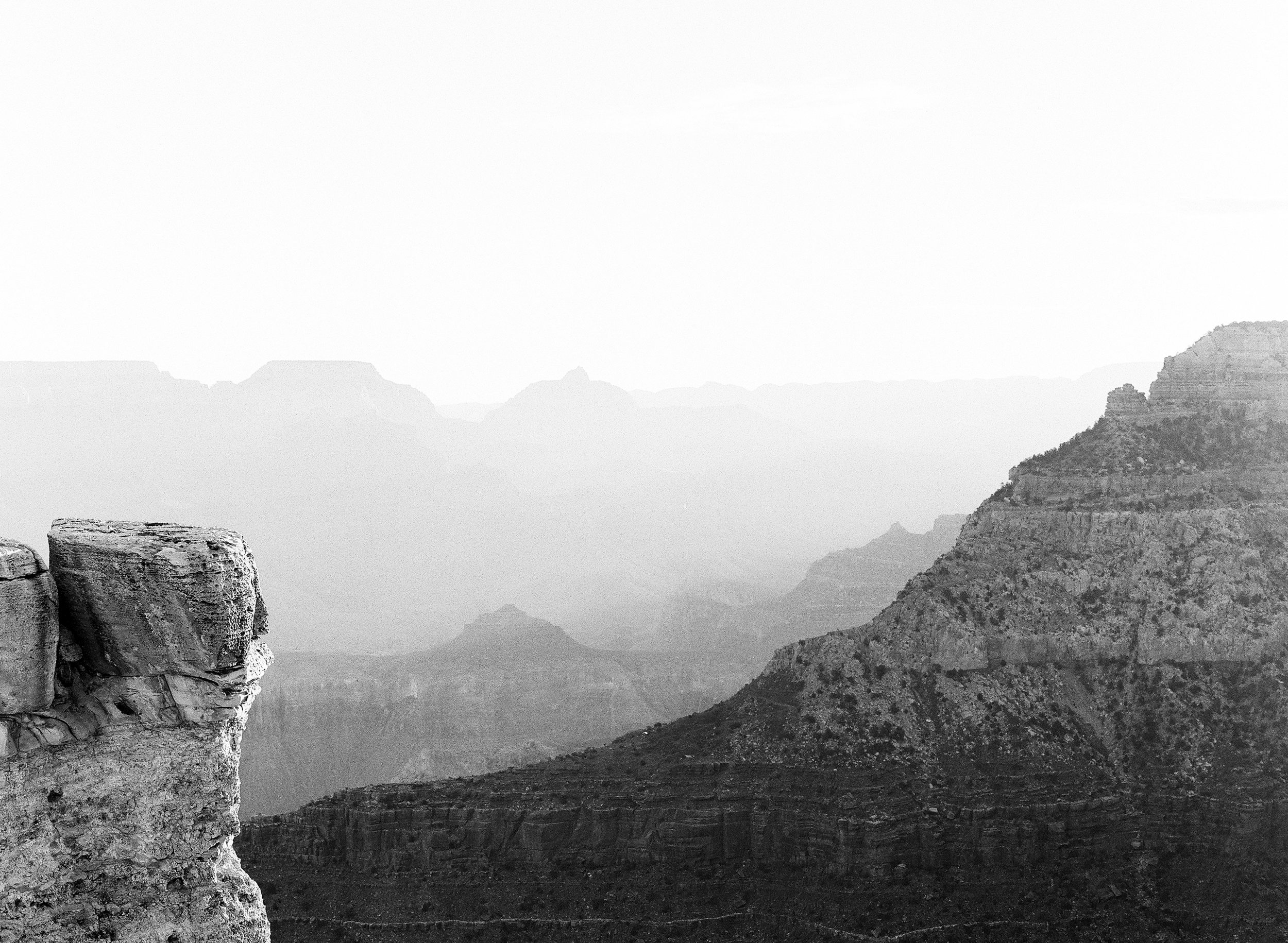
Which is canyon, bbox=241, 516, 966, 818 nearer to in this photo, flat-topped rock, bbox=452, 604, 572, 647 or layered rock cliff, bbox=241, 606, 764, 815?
layered rock cliff, bbox=241, 606, 764, 815

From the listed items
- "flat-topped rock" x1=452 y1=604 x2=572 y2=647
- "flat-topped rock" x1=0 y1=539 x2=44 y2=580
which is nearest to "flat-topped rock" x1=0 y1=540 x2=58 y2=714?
"flat-topped rock" x1=0 y1=539 x2=44 y2=580

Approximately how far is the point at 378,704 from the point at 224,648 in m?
127

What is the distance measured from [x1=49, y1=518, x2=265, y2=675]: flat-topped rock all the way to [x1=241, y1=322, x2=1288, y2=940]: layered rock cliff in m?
44.7

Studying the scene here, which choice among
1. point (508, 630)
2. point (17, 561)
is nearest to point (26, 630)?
point (17, 561)

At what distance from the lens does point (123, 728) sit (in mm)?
16500

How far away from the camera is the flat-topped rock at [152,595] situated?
16.0 m

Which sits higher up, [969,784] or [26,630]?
[26,630]

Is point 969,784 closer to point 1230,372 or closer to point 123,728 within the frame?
point 1230,372

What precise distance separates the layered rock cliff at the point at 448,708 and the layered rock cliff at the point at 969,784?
58102 millimetres

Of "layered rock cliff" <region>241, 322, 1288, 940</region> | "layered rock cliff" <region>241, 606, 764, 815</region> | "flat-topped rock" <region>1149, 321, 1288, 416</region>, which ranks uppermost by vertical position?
"flat-topped rock" <region>1149, 321, 1288, 416</region>

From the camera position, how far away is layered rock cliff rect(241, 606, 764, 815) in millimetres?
130500

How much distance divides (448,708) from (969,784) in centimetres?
7928

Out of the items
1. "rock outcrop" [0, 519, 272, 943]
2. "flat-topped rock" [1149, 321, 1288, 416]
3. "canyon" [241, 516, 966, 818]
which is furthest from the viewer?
"canyon" [241, 516, 966, 818]

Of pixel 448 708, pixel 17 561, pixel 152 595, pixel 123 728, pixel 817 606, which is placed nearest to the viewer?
pixel 17 561
